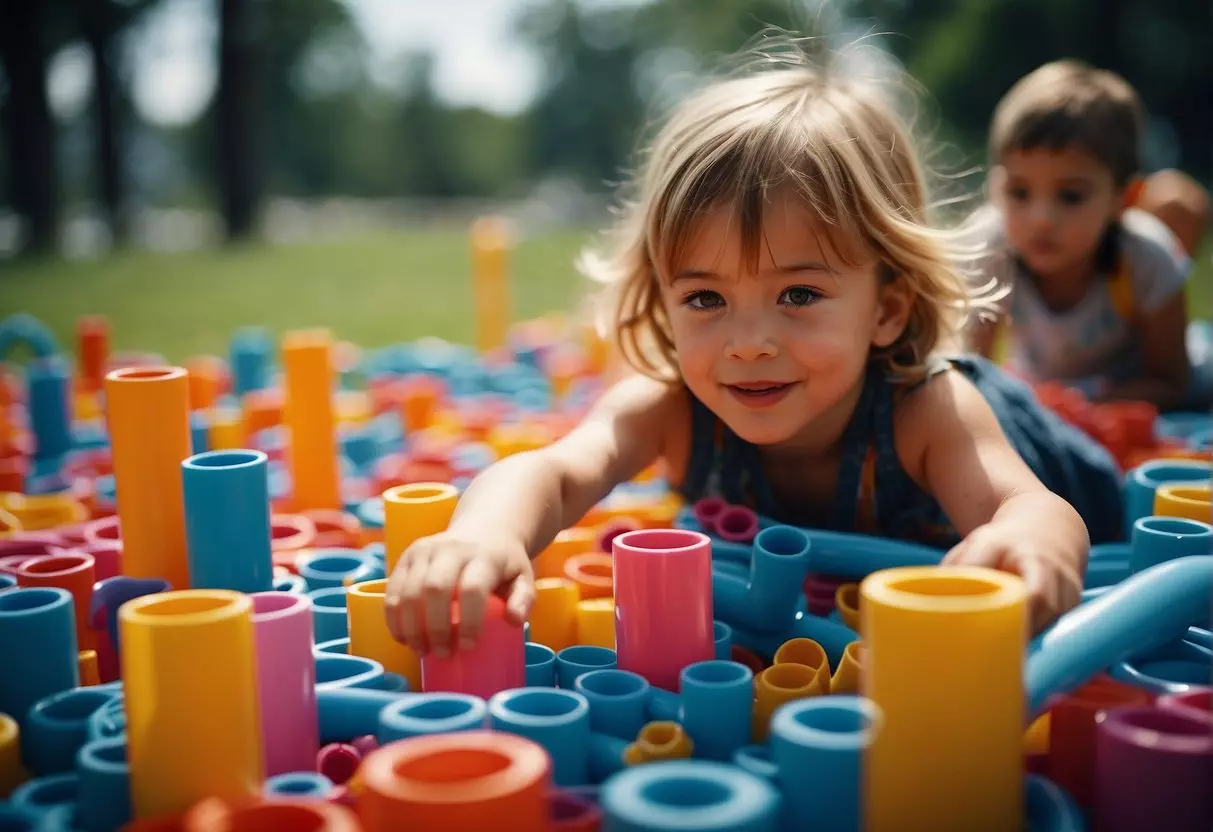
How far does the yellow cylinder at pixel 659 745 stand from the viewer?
1216mm

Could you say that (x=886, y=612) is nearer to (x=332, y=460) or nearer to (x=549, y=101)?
(x=332, y=460)

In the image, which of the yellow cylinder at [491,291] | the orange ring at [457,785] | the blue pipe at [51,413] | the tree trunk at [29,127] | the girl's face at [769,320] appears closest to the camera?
the orange ring at [457,785]

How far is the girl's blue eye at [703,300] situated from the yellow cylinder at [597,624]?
0.48 metres

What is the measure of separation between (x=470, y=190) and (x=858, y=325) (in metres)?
48.0

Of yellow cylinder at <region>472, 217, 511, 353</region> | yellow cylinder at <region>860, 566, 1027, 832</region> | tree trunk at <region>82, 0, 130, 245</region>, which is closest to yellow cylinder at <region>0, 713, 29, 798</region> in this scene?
yellow cylinder at <region>860, 566, 1027, 832</region>

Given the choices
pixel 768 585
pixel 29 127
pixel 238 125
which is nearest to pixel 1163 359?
pixel 768 585

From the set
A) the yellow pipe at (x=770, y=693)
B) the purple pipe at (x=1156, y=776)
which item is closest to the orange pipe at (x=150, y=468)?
the yellow pipe at (x=770, y=693)

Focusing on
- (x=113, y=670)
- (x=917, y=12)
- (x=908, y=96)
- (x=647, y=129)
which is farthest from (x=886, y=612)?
(x=917, y=12)

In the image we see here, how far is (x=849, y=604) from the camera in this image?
175cm

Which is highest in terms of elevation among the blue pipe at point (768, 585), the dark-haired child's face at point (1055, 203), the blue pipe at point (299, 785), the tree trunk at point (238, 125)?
the tree trunk at point (238, 125)

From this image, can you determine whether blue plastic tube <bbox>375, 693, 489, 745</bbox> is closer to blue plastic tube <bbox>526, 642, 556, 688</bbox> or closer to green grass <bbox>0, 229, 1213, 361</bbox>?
blue plastic tube <bbox>526, 642, 556, 688</bbox>

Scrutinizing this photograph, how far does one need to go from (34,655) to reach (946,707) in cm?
106

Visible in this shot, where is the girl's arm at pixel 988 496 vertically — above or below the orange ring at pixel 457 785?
above

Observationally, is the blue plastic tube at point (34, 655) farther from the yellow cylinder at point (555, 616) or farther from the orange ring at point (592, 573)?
the orange ring at point (592, 573)
